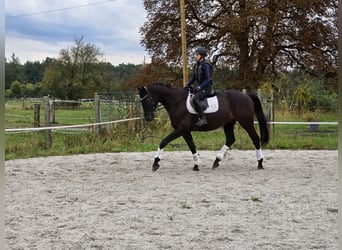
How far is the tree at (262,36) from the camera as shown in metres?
16.7

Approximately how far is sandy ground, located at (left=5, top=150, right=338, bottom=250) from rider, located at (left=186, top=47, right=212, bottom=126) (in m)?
0.99

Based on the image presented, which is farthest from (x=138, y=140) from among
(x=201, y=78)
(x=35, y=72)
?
(x=35, y=72)

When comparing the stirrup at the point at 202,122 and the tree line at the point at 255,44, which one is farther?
the tree line at the point at 255,44

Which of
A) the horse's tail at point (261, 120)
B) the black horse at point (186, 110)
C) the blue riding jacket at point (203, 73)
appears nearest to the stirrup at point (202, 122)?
the black horse at point (186, 110)

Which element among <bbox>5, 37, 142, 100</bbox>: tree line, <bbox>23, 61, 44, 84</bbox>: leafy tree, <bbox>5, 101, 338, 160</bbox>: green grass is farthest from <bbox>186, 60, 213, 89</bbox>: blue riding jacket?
<bbox>23, 61, 44, 84</bbox>: leafy tree

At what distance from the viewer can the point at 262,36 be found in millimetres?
16844

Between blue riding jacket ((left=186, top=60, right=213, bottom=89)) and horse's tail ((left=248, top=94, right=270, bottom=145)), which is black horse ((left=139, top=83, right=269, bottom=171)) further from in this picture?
blue riding jacket ((left=186, top=60, right=213, bottom=89))

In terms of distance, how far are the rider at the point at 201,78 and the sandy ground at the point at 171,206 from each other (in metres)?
0.99

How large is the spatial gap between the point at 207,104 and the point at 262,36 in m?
11.1

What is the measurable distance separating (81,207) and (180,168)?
9.73ft

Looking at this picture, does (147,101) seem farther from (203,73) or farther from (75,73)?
(75,73)

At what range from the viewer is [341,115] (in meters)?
0.63

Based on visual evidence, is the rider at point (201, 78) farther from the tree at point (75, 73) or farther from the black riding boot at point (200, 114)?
the tree at point (75, 73)

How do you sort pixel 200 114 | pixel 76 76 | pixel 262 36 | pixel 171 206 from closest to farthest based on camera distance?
pixel 171 206 < pixel 200 114 < pixel 262 36 < pixel 76 76
